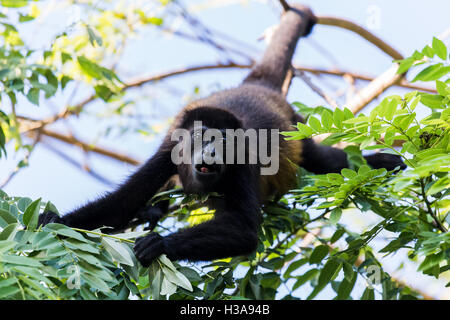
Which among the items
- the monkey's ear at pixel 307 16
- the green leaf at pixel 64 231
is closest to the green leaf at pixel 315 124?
the green leaf at pixel 64 231

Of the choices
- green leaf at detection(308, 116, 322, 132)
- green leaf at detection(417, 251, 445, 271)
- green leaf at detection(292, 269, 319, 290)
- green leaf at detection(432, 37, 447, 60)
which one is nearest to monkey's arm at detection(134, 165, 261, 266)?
green leaf at detection(292, 269, 319, 290)

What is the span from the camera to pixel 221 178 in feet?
14.3

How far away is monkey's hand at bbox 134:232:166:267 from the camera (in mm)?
A: 3053

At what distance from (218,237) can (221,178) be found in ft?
2.51

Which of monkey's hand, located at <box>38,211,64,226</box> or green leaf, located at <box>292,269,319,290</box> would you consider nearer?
monkey's hand, located at <box>38,211,64,226</box>

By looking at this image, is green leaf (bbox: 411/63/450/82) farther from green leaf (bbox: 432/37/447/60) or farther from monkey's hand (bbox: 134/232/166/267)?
monkey's hand (bbox: 134/232/166/267)

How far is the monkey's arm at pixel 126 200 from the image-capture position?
→ 13.4ft

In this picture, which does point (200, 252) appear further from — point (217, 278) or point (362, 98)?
point (362, 98)

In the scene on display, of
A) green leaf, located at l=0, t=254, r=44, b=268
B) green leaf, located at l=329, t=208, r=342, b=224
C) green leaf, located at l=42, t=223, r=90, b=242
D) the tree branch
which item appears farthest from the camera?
the tree branch

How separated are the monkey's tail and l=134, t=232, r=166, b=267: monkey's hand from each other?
2900mm

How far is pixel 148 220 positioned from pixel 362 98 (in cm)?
246

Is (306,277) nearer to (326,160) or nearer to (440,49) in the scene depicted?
(326,160)
